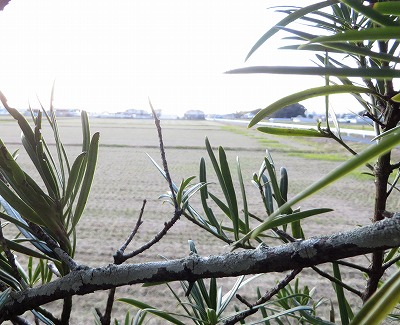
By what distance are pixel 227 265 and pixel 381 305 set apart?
9cm

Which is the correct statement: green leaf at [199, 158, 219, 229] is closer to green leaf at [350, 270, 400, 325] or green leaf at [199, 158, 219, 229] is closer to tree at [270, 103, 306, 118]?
tree at [270, 103, 306, 118]

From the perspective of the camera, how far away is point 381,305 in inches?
3.4

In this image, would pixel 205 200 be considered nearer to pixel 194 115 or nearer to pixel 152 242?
pixel 152 242

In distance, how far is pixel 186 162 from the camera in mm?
6879

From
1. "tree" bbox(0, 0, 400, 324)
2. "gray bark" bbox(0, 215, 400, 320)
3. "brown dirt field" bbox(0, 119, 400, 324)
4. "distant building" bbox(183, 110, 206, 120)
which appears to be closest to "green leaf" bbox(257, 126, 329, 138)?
"tree" bbox(0, 0, 400, 324)

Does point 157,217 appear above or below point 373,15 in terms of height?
below

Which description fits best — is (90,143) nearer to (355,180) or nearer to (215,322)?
(215,322)

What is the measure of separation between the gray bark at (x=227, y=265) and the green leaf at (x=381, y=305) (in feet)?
0.16

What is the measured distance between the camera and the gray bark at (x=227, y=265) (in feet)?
0.45

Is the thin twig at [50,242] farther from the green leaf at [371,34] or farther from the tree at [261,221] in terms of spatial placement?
the green leaf at [371,34]

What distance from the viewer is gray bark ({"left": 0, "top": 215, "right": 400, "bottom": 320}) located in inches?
5.4

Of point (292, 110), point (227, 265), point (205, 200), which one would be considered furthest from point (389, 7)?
point (292, 110)

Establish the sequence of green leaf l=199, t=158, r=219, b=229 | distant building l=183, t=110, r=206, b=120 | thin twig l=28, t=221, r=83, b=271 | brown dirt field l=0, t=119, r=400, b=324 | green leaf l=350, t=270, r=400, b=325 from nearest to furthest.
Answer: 1. green leaf l=350, t=270, r=400, b=325
2. thin twig l=28, t=221, r=83, b=271
3. green leaf l=199, t=158, r=219, b=229
4. brown dirt field l=0, t=119, r=400, b=324
5. distant building l=183, t=110, r=206, b=120

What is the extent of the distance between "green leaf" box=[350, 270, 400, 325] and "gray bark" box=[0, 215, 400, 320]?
0.16 ft
